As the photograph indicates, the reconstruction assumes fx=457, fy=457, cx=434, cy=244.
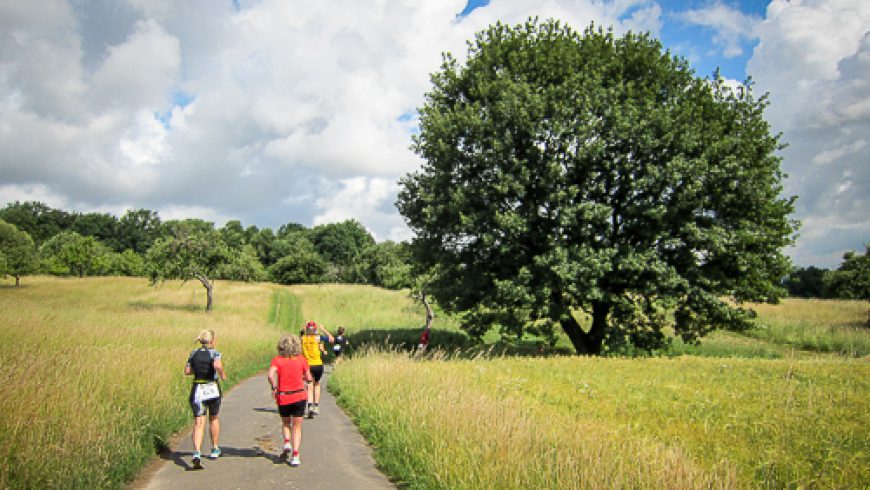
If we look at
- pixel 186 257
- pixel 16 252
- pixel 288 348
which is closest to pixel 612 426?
pixel 288 348

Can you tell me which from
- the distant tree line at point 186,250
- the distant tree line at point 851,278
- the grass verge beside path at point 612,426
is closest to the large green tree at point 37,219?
the distant tree line at point 186,250

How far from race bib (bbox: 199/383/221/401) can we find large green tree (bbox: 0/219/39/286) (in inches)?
2185

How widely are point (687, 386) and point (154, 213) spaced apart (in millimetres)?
171311

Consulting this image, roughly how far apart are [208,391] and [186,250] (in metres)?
40.6

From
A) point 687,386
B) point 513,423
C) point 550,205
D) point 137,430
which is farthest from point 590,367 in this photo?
point 137,430

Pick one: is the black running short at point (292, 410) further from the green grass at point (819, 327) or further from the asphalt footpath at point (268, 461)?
the green grass at point (819, 327)

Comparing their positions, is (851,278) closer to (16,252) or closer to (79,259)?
(16,252)

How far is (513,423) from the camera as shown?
22.1ft

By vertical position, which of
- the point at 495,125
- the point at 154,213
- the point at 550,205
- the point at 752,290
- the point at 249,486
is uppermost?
the point at 154,213

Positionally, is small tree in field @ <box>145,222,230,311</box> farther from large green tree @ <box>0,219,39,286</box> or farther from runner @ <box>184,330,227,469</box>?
runner @ <box>184,330,227,469</box>

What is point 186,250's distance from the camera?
43.4 meters

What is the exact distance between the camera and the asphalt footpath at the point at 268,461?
6723 millimetres

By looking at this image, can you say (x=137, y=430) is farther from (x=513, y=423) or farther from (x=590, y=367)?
(x=590, y=367)

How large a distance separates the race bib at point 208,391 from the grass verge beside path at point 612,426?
9.98 ft
